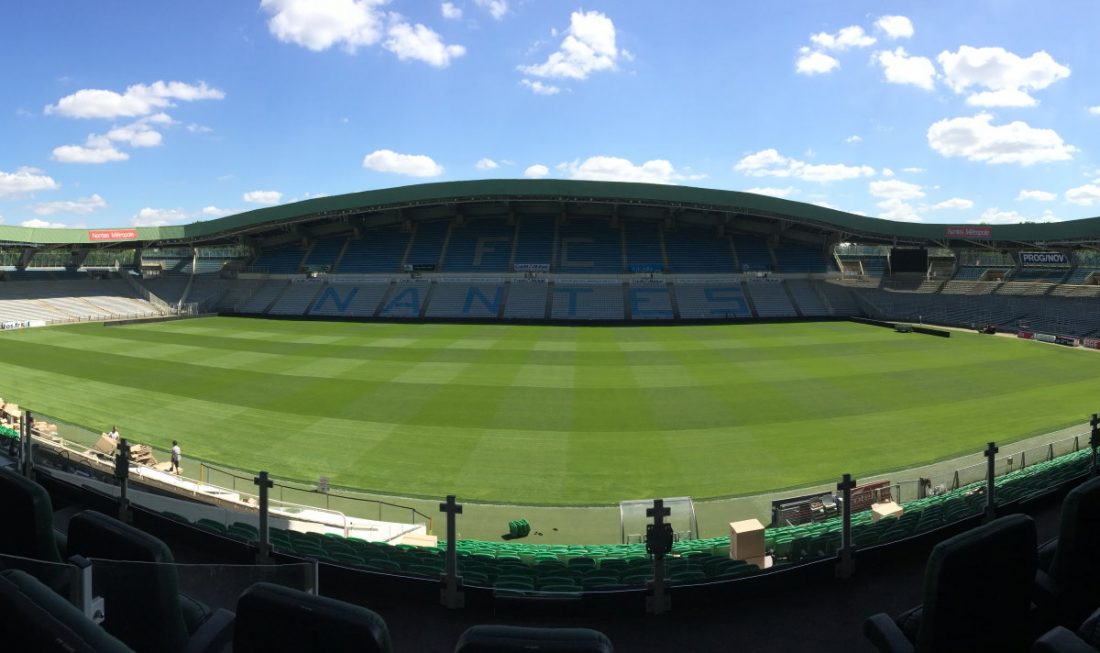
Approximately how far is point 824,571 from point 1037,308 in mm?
52532

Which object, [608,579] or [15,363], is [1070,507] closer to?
[608,579]

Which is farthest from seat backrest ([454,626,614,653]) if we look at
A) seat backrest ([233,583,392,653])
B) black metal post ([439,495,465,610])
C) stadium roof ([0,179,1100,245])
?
stadium roof ([0,179,1100,245])

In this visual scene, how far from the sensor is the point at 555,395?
2323 cm

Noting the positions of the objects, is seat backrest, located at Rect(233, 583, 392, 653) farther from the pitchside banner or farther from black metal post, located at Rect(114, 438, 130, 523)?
the pitchside banner

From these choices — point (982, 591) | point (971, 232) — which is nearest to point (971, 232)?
point (971, 232)

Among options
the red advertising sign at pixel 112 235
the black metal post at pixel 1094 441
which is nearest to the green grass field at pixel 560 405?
the black metal post at pixel 1094 441

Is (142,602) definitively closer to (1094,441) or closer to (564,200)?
(1094,441)

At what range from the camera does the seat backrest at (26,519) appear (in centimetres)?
443

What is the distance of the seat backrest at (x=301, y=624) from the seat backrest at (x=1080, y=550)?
15.7 feet

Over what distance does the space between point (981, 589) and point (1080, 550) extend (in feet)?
4.38

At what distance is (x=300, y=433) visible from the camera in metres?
18.2

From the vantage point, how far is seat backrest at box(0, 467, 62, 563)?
4.43m

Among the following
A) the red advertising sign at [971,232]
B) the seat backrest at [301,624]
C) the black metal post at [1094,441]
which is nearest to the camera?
the seat backrest at [301,624]

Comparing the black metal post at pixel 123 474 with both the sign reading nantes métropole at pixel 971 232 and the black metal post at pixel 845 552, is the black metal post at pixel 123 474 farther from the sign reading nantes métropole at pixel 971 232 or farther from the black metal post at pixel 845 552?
the sign reading nantes métropole at pixel 971 232
